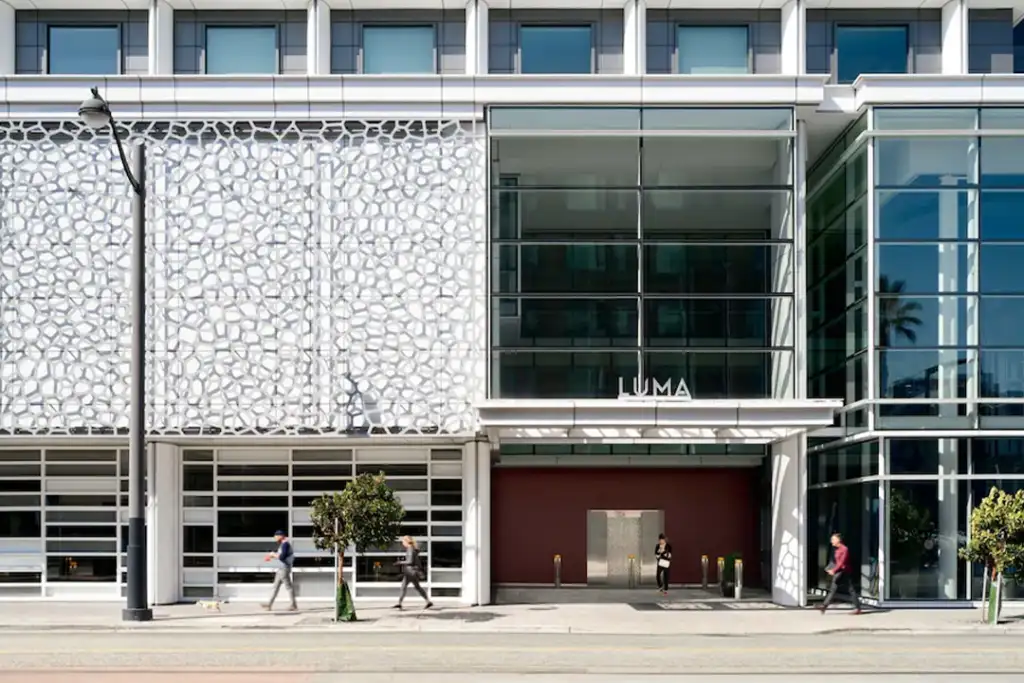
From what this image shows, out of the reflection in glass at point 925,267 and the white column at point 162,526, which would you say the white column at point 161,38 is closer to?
the white column at point 162,526

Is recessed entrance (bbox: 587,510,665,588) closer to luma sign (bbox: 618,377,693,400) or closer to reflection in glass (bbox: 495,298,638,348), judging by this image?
luma sign (bbox: 618,377,693,400)

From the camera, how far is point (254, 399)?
25.5 m

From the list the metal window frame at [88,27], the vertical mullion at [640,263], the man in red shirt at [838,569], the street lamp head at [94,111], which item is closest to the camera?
the street lamp head at [94,111]

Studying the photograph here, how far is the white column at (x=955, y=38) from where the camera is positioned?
26656 millimetres

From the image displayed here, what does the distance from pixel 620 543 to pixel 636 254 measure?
9.76 metres

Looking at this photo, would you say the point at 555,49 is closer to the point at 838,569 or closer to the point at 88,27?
the point at 88,27

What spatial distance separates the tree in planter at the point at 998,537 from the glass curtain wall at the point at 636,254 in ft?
16.0

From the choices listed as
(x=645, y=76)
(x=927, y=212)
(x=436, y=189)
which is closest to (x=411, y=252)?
(x=436, y=189)

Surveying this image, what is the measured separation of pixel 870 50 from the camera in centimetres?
2752

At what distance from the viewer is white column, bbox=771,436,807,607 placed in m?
25.8

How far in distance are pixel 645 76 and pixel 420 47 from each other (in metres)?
5.31

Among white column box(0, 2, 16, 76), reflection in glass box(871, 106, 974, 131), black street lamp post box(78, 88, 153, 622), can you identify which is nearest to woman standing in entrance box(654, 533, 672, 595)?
reflection in glass box(871, 106, 974, 131)

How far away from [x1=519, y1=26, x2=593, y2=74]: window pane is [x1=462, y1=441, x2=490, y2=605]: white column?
8.40 meters

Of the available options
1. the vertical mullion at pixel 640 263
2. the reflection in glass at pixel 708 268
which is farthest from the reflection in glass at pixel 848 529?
the vertical mullion at pixel 640 263
